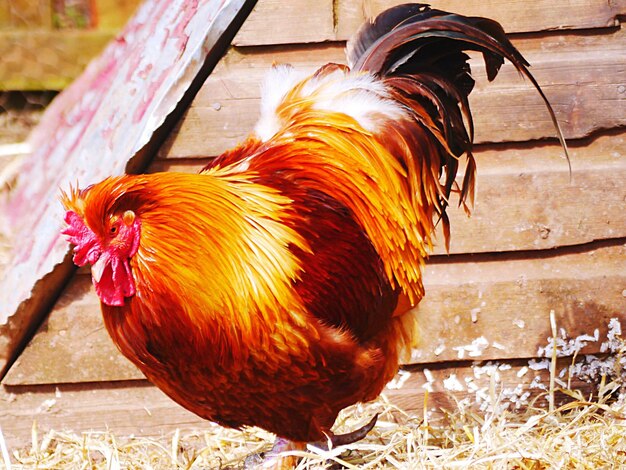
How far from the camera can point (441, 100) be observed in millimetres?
2547

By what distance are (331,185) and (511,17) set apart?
112 centimetres

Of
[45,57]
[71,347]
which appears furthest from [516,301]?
[45,57]

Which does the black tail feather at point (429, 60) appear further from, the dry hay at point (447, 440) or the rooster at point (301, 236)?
the dry hay at point (447, 440)

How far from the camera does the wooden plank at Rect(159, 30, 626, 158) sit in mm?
3074

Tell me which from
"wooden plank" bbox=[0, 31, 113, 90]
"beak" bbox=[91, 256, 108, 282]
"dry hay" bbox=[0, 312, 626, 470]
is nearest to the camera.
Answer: "beak" bbox=[91, 256, 108, 282]

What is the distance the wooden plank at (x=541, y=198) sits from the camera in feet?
10.2

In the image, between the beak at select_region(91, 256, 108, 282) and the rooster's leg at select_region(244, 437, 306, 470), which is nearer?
the beak at select_region(91, 256, 108, 282)

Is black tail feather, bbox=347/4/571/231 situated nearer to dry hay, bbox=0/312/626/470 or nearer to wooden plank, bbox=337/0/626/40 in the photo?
wooden plank, bbox=337/0/626/40

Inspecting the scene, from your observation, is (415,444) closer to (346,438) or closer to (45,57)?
(346,438)

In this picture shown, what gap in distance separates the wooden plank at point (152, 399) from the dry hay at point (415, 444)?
5 cm

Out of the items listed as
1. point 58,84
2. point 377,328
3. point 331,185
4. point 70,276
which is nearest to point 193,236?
point 331,185

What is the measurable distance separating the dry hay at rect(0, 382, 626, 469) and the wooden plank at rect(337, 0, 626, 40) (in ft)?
4.49

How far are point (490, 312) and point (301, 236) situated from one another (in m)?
1.17

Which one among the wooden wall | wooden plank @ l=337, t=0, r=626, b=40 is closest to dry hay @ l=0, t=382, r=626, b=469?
the wooden wall
